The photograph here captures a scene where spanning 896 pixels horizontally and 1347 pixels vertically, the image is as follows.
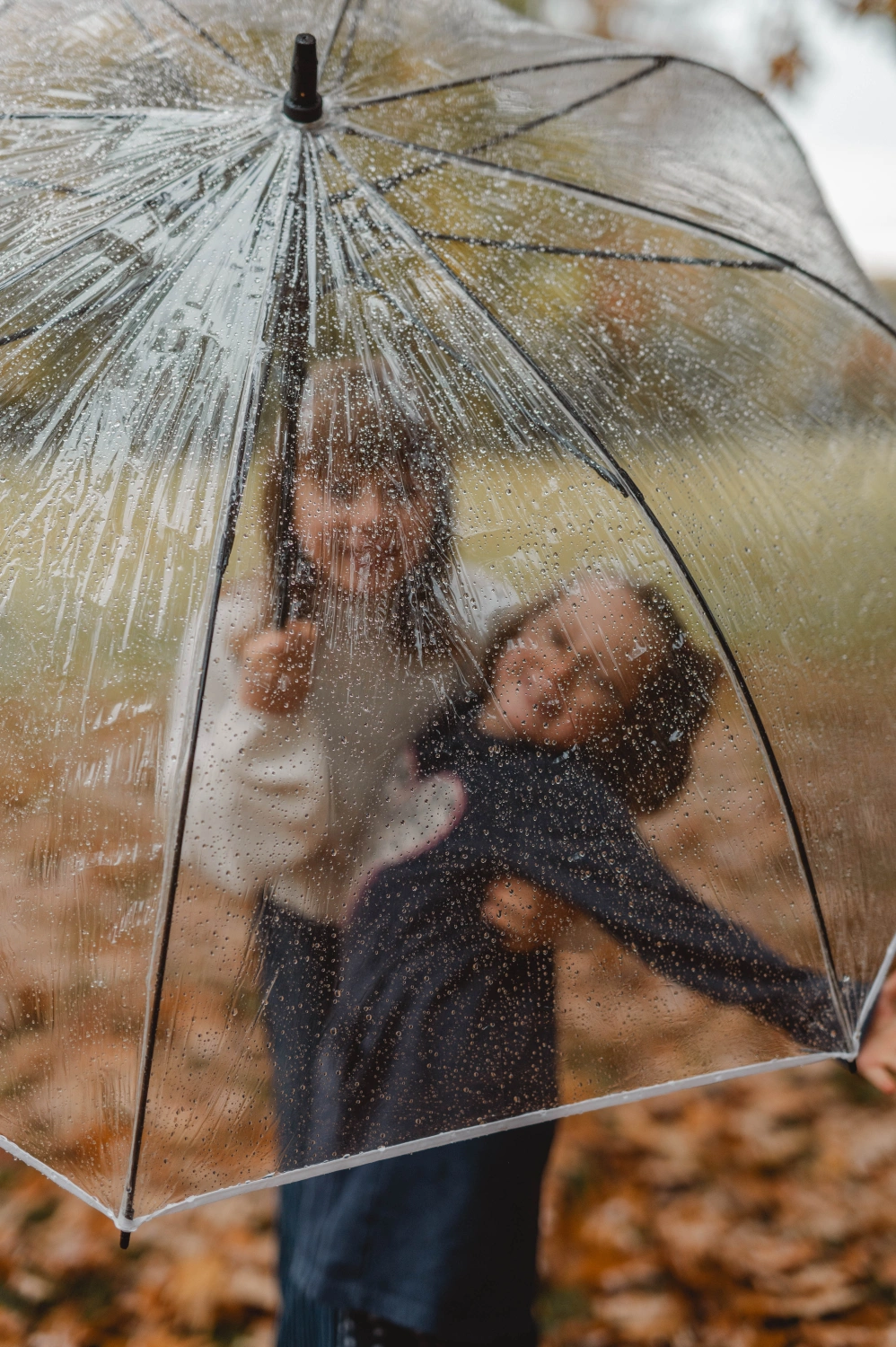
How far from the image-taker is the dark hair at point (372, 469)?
1366 millimetres

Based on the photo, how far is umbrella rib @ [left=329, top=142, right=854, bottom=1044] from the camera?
1.52 m

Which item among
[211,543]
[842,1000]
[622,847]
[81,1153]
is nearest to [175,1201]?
[81,1153]

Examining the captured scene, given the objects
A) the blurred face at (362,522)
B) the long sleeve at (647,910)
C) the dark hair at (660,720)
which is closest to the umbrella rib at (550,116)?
the blurred face at (362,522)

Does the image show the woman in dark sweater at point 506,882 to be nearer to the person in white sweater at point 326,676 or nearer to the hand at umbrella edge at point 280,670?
the person in white sweater at point 326,676

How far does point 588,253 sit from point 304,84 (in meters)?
0.52

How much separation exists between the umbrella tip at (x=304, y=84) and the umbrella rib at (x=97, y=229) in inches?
4.7

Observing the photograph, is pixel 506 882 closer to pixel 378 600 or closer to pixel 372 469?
pixel 378 600

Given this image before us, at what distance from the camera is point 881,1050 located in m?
1.82

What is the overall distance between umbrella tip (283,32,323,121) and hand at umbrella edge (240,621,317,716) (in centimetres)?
87

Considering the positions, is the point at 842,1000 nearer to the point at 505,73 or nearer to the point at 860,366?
the point at 860,366

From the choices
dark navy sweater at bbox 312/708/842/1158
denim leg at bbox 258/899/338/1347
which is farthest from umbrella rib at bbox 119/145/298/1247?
dark navy sweater at bbox 312/708/842/1158

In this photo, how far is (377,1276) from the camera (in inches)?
70.1

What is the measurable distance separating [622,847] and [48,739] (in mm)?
841

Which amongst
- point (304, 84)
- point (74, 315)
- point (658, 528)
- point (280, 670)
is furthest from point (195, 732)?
point (304, 84)
